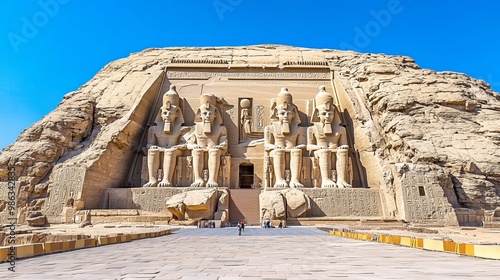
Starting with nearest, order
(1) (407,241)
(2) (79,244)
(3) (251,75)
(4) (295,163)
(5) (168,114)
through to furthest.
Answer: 1. (2) (79,244)
2. (1) (407,241)
3. (4) (295,163)
4. (5) (168,114)
5. (3) (251,75)

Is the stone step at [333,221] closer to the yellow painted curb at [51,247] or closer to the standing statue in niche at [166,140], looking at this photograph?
the standing statue in niche at [166,140]

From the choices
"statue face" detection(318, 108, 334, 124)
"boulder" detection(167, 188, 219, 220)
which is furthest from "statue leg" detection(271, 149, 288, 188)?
"boulder" detection(167, 188, 219, 220)

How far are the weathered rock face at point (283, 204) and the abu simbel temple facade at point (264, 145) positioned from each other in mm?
46

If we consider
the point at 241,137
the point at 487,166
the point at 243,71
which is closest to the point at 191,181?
Result: the point at 241,137

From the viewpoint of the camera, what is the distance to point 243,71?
65.1 feet

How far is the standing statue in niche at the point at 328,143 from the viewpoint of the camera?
53.2ft

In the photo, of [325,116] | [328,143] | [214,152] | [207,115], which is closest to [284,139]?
[328,143]

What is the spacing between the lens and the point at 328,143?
16.9 m

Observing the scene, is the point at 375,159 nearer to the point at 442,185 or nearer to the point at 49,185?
the point at 442,185

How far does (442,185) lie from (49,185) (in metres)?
13.3

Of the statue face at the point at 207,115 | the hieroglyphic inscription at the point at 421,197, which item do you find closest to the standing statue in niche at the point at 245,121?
the statue face at the point at 207,115

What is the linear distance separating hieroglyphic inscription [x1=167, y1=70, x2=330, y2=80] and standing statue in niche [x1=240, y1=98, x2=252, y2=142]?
161 centimetres

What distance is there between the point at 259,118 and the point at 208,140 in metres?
2.90

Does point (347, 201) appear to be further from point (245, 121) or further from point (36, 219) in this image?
point (36, 219)
